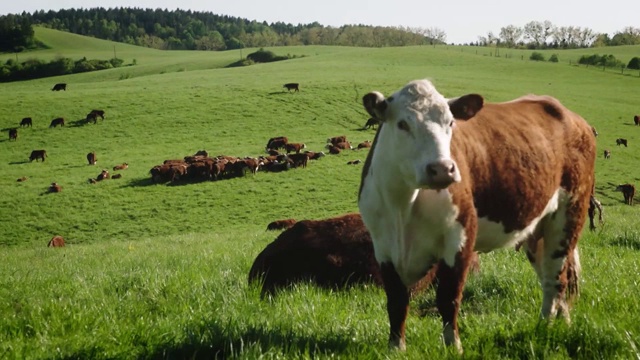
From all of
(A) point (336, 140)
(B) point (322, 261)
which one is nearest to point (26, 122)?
(A) point (336, 140)

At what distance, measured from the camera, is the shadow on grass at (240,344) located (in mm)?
3783

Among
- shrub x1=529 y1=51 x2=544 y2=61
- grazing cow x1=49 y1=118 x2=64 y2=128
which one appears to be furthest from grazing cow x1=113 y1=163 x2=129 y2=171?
shrub x1=529 y1=51 x2=544 y2=61

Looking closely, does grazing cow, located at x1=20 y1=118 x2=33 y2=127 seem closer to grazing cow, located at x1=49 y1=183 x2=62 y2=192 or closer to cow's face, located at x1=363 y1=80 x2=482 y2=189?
grazing cow, located at x1=49 y1=183 x2=62 y2=192

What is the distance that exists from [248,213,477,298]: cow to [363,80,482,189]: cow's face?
1924 mm

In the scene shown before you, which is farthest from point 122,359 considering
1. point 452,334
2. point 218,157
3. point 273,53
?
point 273,53

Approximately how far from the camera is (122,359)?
A: 3.83m

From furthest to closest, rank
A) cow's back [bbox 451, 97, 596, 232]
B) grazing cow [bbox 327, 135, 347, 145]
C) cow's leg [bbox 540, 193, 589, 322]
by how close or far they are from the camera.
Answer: grazing cow [bbox 327, 135, 347, 145] < cow's leg [bbox 540, 193, 589, 322] < cow's back [bbox 451, 97, 596, 232]

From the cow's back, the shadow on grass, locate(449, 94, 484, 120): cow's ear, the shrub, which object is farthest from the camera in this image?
the shrub

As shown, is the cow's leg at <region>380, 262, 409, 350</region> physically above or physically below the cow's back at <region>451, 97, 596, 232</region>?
below

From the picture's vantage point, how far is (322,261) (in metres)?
6.33

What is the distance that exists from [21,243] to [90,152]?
16.0 metres

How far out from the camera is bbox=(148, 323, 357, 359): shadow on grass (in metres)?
3.78

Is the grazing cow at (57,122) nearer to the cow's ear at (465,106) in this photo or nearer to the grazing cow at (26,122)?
the grazing cow at (26,122)

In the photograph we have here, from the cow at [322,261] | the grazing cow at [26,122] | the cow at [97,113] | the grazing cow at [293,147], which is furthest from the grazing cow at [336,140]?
the cow at [322,261]
